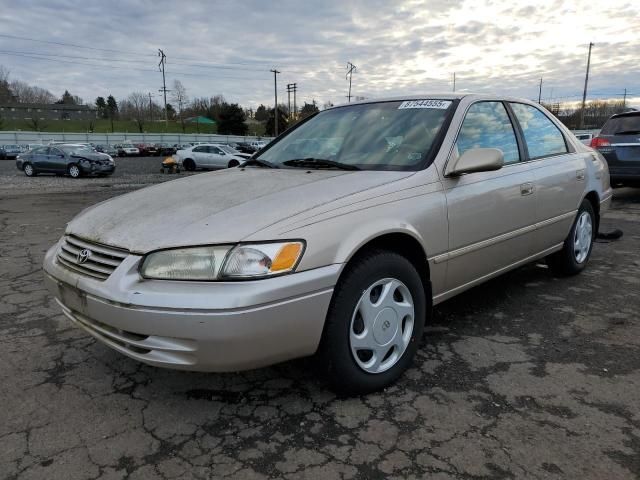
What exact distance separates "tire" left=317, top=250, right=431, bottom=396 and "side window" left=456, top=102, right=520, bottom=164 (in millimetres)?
1027

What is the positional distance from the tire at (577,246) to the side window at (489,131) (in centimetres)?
122

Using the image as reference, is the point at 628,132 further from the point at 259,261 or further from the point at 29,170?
the point at 29,170

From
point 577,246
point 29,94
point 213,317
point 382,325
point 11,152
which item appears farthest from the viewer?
point 29,94

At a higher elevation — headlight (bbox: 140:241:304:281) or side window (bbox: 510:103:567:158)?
side window (bbox: 510:103:567:158)

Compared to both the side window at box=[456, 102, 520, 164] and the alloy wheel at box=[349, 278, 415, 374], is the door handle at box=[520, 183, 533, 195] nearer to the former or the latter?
the side window at box=[456, 102, 520, 164]

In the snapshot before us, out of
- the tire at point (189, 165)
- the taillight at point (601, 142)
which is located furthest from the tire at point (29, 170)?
the taillight at point (601, 142)

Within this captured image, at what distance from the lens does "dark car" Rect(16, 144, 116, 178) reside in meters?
20.5

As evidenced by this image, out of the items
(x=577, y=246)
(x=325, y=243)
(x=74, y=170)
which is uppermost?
(x=325, y=243)

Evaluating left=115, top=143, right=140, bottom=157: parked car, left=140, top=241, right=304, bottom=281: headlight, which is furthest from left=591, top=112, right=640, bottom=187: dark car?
left=115, top=143, right=140, bottom=157: parked car

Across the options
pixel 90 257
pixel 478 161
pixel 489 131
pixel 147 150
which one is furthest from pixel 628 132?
pixel 147 150

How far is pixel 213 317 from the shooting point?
1.99m

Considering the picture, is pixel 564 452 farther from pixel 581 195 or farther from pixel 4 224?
pixel 4 224

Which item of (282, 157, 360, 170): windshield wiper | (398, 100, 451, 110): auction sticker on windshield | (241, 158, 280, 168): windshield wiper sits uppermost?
(398, 100, 451, 110): auction sticker on windshield

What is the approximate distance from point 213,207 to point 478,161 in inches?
60.2
